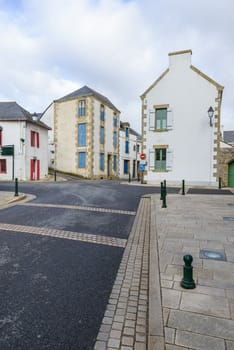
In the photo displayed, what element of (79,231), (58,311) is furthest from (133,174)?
(58,311)

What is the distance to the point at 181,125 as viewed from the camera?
57.1 feet

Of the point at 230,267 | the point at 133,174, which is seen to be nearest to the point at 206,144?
the point at 230,267

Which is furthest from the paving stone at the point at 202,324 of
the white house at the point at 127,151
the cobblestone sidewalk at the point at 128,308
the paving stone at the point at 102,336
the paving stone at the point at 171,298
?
the white house at the point at 127,151

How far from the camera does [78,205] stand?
8852 mm

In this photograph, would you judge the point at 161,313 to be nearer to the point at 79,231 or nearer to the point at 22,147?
the point at 79,231

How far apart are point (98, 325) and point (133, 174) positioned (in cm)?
3641

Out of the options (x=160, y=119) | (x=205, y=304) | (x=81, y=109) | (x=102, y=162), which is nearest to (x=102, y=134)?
(x=102, y=162)

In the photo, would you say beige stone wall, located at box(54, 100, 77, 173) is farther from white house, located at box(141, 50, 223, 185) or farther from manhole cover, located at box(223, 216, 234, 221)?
manhole cover, located at box(223, 216, 234, 221)

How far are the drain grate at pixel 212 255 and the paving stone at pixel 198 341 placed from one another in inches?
78.0

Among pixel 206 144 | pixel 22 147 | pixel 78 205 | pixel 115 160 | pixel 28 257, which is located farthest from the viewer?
pixel 115 160

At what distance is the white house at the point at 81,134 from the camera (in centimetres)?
2634

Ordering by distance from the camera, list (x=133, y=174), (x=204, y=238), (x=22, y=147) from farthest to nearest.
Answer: (x=133, y=174), (x=22, y=147), (x=204, y=238)

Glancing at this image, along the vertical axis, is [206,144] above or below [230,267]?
above

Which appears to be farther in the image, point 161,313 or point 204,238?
point 204,238
